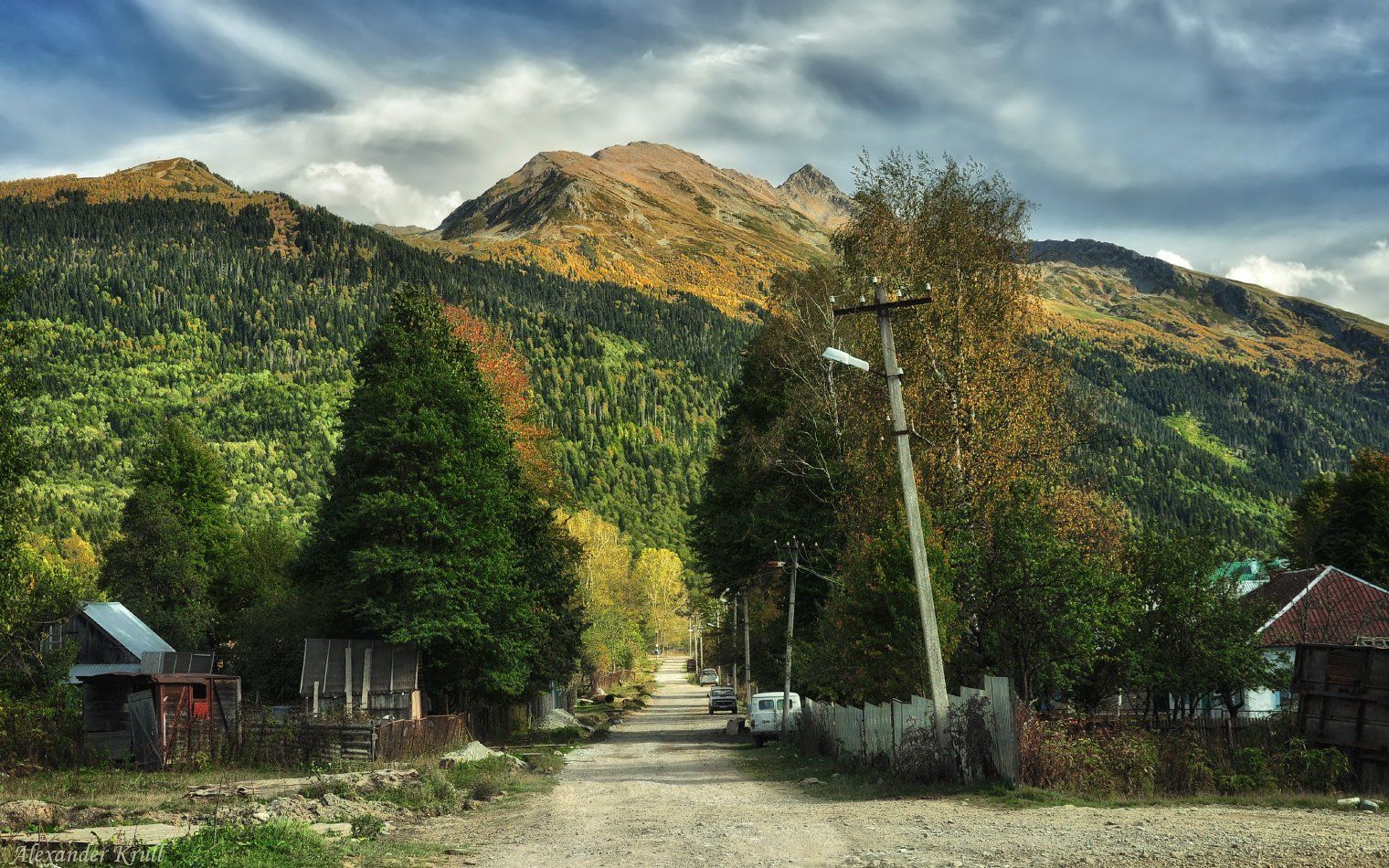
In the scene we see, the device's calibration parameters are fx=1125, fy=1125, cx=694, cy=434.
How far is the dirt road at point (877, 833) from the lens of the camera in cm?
1188

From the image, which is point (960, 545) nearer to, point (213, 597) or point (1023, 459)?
point (1023, 459)

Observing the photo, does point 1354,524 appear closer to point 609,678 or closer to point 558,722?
point 558,722

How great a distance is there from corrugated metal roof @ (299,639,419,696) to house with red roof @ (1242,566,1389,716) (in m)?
30.1

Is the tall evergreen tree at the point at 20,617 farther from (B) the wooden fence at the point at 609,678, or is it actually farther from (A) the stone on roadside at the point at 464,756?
(B) the wooden fence at the point at 609,678

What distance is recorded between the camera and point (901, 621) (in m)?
23.0

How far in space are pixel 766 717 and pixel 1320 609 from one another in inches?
927

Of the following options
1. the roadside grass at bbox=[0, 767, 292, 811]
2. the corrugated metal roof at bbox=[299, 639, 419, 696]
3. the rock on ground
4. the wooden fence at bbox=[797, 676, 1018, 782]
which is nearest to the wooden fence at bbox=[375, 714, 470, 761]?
the roadside grass at bbox=[0, 767, 292, 811]

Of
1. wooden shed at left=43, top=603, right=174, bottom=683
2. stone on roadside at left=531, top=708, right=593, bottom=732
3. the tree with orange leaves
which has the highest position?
the tree with orange leaves

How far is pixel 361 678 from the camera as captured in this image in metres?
33.8

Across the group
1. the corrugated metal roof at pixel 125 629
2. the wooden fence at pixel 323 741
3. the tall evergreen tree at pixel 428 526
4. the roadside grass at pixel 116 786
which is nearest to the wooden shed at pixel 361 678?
the tall evergreen tree at pixel 428 526

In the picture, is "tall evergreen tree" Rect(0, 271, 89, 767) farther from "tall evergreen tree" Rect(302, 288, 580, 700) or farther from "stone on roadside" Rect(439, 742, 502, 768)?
"stone on roadside" Rect(439, 742, 502, 768)

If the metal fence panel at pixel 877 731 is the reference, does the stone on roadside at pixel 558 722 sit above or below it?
below

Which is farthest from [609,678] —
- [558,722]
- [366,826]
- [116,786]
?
[366,826]

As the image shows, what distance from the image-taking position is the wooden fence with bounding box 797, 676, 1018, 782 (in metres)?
18.8
